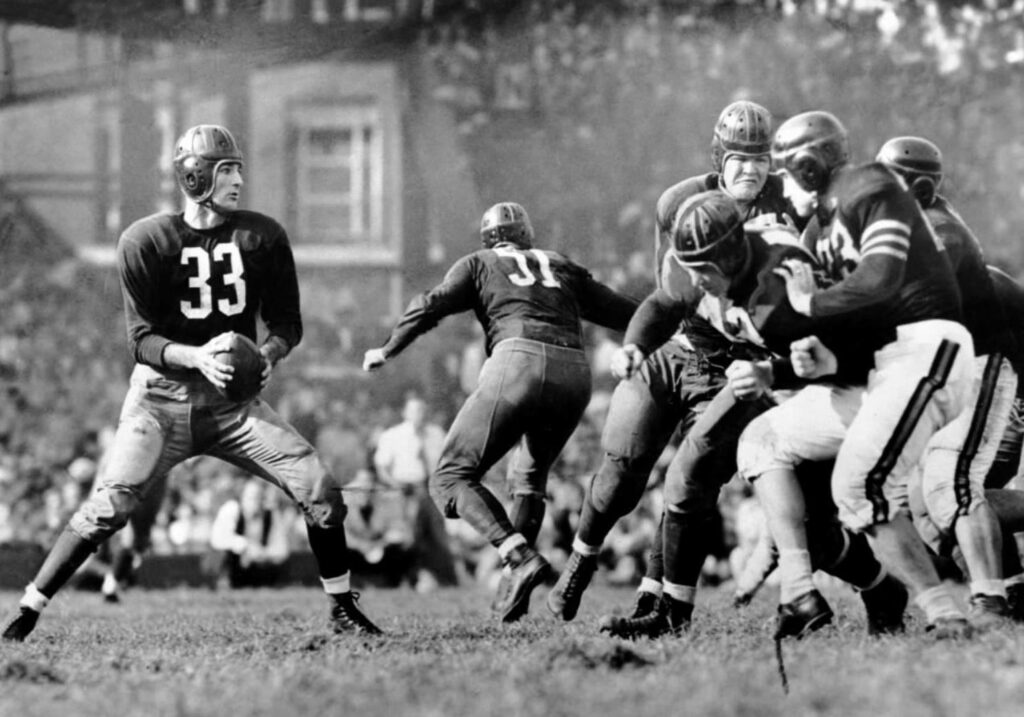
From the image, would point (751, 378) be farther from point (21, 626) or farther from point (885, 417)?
point (21, 626)

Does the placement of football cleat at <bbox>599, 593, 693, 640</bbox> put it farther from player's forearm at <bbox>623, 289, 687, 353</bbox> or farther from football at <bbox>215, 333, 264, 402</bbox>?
football at <bbox>215, 333, 264, 402</bbox>

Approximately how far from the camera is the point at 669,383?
8.12 meters

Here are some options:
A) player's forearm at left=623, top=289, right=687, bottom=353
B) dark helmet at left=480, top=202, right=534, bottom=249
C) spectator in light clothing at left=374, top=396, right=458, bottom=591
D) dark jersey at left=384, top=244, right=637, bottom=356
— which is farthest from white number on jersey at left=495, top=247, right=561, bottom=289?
spectator in light clothing at left=374, top=396, right=458, bottom=591

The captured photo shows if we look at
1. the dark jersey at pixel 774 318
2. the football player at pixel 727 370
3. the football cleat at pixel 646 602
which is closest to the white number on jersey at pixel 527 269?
the football player at pixel 727 370

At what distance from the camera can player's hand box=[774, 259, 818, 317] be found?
253 inches

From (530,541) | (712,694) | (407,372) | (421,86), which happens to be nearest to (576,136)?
(421,86)

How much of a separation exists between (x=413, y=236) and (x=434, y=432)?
272 inches

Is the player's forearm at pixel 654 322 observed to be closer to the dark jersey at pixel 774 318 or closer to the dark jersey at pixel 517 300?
the dark jersey at pixel 774 318

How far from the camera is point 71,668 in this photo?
21.4 feet

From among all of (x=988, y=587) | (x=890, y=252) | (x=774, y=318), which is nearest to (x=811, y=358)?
(x=774, y=318)

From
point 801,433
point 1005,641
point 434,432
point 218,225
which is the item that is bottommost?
point 434,432

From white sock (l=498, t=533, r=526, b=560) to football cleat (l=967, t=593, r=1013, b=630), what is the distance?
198cm

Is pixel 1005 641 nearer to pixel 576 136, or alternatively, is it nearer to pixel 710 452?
pixel 710 452

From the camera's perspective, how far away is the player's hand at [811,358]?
639cm
